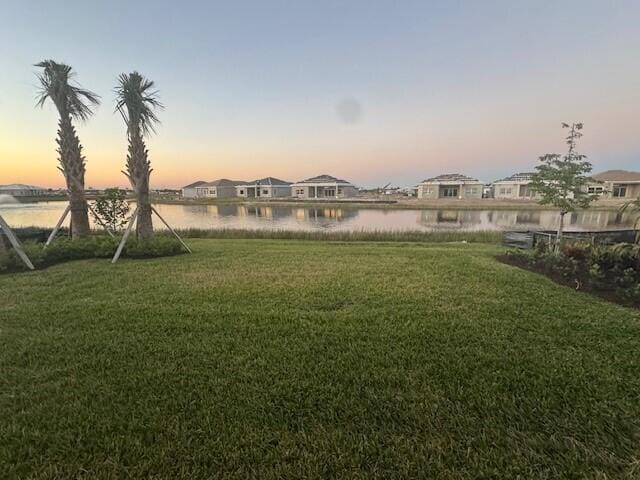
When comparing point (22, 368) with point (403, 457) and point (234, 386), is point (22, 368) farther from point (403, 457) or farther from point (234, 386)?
point (403, 457)

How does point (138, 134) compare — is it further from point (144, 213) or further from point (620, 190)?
point (620, 190)

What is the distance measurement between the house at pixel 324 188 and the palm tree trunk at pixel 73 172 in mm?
50729

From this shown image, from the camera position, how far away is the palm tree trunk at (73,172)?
9023mm

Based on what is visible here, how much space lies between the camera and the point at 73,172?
9242mm

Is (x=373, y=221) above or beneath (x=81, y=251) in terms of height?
beneath

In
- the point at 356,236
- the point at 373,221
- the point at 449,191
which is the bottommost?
the point at 373,221

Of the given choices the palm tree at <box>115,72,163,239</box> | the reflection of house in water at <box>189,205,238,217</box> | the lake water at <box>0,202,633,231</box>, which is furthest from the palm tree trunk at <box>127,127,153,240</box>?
the reflection of house in water at <box>189,205,238,217</box>

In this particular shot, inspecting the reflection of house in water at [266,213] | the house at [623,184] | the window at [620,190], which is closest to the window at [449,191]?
the house at [623,184]

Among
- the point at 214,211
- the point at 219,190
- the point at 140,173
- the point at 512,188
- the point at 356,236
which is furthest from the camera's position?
the point at 219,190

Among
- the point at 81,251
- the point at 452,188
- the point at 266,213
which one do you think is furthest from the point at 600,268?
the point at 452,188

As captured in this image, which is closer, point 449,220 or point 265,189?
point 449,220

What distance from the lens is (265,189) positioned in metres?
67.7

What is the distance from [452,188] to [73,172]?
5167 cm

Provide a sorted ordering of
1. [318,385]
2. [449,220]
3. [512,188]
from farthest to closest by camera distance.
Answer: [512,188], [449,220], [318,385]
